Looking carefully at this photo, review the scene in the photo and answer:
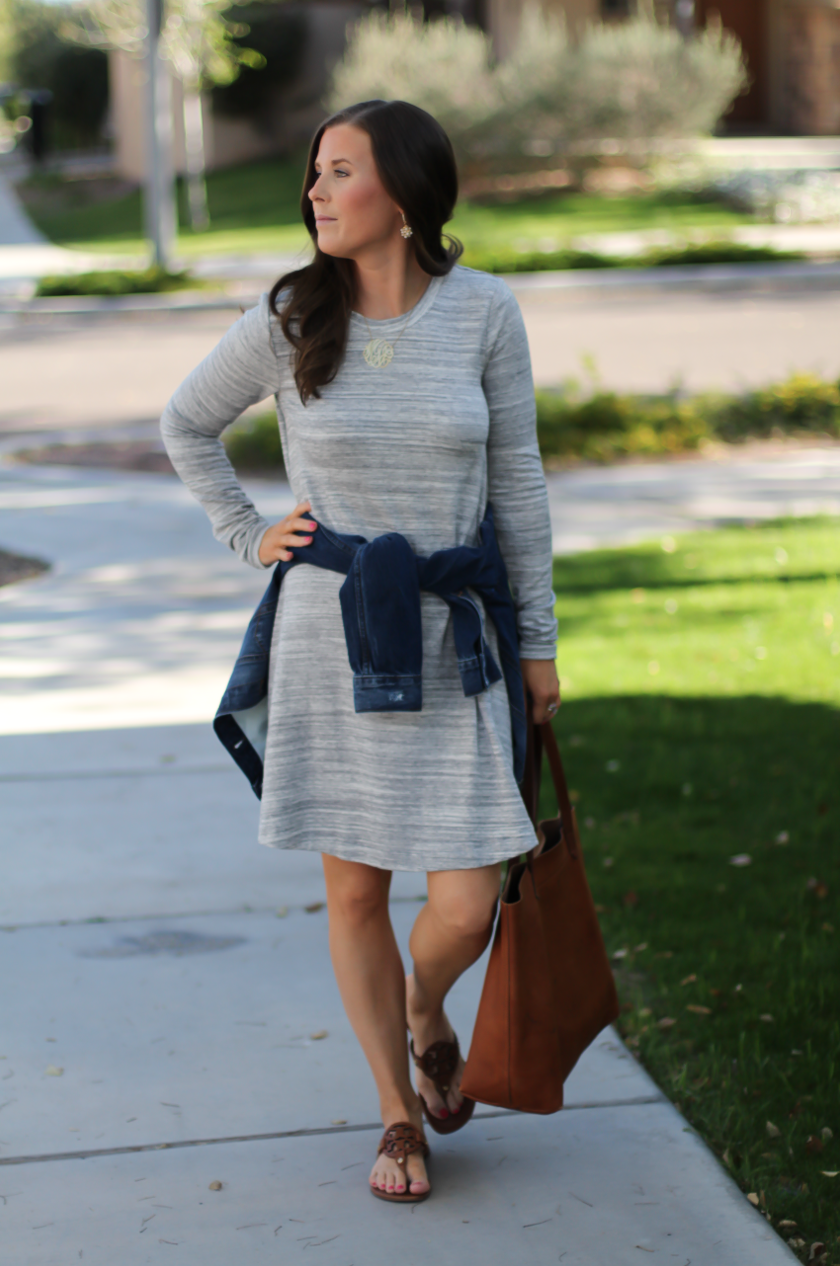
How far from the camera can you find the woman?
100 inches

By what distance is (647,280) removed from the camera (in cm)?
2008

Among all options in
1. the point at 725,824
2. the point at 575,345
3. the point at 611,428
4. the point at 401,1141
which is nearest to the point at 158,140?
the point at 575,345

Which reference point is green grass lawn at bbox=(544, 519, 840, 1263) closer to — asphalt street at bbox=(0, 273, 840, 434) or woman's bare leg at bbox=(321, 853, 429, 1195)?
woman's bare leg at bbox=(321, 853, 429, 1195)

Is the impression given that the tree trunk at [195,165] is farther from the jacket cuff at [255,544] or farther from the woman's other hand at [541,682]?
the woman's other hand at [541,682]

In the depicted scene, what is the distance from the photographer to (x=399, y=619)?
2.48 m

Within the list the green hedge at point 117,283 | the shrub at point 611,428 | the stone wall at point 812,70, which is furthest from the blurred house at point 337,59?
the shrub at point 611,428

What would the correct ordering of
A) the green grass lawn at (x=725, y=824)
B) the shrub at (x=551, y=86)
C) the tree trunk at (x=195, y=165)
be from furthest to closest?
the shrub at (x=551, y=86) → the tree trunk at (x=195, y=165) → the green grass lawn at (x=725, y=824)

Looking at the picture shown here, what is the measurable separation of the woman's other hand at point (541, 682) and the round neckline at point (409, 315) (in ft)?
2.21

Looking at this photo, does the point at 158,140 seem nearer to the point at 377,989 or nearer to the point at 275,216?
the point at 275,216

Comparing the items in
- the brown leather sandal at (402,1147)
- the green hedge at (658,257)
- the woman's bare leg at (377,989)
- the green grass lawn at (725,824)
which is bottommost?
the green hedge at (658,257)

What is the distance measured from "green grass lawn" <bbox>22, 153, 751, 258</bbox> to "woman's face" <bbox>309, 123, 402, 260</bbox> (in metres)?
16.4

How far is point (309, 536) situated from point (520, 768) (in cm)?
58

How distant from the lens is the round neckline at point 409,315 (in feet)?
8.45

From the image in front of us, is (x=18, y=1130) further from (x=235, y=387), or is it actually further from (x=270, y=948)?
(x=235, y=387)
